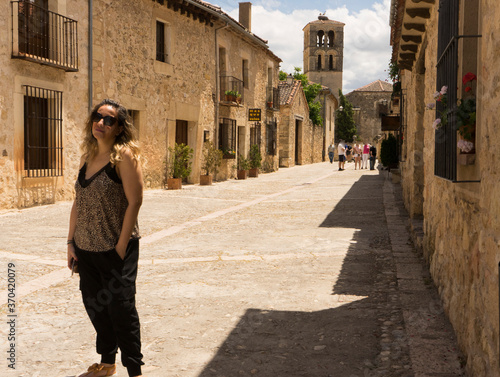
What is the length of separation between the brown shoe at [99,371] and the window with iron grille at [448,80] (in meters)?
2.21

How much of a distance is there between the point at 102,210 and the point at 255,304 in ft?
6.22

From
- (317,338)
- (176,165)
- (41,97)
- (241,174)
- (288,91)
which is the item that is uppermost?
(288,91)

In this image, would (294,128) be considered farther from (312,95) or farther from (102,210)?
(102,210)

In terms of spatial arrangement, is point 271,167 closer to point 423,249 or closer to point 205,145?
point 205,145

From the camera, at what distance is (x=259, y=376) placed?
3.02m

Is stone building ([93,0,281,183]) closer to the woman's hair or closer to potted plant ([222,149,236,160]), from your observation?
potted plant ([222,149,236,160])

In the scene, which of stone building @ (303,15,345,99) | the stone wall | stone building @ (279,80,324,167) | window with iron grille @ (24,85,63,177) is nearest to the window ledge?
window with iron grille @ (24,85,63,177)

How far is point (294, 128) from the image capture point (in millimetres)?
32531

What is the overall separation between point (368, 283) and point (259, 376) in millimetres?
2186

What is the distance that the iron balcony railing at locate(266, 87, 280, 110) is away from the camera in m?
26.2

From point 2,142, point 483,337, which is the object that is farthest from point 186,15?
point 483,337

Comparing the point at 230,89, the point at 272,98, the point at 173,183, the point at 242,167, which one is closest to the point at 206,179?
the point at 173,183

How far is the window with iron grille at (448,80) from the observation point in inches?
127

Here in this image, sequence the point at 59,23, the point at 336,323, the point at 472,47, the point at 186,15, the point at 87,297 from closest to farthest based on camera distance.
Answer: the point at 87,297 < the point at 472,47 < the point at 336,323 < the point at 59,23 < the point at 186,15
